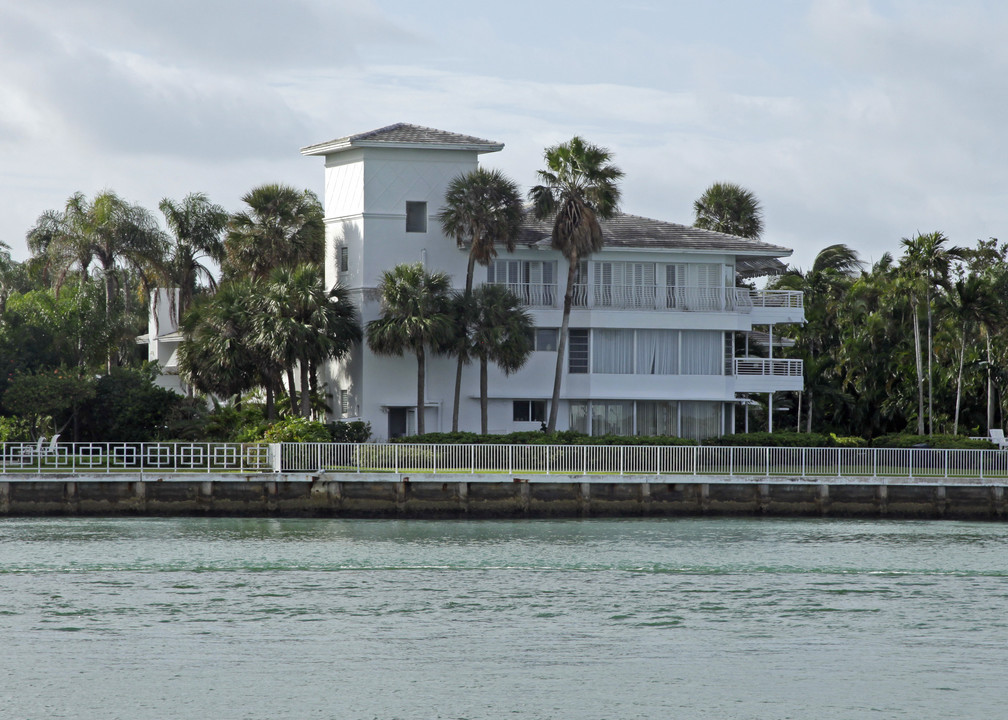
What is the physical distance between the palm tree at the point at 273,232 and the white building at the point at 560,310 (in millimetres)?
903

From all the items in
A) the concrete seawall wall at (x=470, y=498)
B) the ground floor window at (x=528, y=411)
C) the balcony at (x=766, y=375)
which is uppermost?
the balcony at (x=766, y=375)

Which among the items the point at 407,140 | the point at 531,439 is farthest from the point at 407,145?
the point at 531,439

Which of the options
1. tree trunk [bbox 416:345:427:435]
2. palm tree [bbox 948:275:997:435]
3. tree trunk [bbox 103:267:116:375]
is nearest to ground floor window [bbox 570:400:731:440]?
tree trunk [bbox 416:345:427:435]

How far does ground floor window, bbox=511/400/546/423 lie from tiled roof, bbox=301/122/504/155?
9.04m

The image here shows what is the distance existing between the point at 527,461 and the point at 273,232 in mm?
15069

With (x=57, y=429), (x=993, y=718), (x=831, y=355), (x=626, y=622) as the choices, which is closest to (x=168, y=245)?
(x=57, y=429)

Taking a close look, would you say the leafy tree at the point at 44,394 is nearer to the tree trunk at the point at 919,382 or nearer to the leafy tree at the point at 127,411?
the leafy tree at the point at 127,411

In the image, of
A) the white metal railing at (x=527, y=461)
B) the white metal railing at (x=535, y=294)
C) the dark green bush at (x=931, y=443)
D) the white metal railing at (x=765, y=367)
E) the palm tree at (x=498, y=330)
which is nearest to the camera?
the white metal railing at (x=527, y=461)

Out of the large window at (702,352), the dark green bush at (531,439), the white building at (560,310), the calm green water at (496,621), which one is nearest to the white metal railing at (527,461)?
the dark green bush at (531,439)

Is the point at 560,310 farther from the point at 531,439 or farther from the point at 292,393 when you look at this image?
the point at 292,393

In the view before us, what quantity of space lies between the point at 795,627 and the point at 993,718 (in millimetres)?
6931

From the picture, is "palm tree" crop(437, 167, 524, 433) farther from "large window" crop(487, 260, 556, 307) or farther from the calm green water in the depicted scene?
the calm green water

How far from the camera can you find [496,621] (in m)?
27.7

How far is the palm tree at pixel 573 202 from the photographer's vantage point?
5056cm
